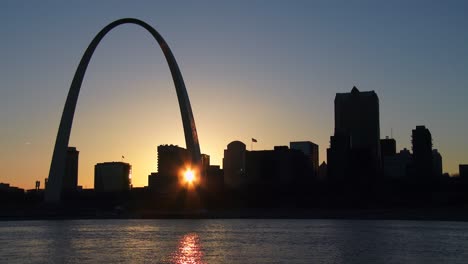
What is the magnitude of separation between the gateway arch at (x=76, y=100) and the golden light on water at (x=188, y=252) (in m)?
37.4

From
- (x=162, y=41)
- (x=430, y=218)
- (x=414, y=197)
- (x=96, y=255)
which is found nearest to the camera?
(x=96, y=255)

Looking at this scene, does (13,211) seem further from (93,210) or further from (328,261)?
(328,261)

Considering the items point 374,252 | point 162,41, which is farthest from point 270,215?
point 374,252

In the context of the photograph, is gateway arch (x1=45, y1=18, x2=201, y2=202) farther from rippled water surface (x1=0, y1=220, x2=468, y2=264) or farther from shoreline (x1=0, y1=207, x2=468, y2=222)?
rippled water surface (x1=0, y1=220, x2=468, y2=264)

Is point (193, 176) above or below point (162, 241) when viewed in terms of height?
above

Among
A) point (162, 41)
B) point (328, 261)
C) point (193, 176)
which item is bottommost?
point (328, 261)

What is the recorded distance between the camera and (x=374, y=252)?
57.1m

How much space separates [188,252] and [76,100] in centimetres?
6122

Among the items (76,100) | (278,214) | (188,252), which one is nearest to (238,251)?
(188,252)

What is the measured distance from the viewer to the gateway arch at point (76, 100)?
337 ft

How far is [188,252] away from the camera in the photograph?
5703cm

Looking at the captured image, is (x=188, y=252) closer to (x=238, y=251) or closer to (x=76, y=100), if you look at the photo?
(x=238, y=251)

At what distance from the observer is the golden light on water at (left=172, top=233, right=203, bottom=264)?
163ft

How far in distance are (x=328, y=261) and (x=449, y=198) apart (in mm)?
138261
